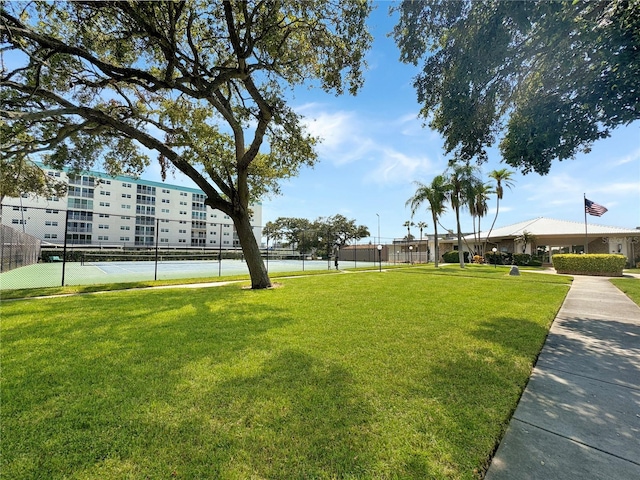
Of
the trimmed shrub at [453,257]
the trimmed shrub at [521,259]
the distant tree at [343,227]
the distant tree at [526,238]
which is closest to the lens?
the trimmed shrub at [521,259]

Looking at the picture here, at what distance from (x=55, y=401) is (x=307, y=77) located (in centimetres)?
1021

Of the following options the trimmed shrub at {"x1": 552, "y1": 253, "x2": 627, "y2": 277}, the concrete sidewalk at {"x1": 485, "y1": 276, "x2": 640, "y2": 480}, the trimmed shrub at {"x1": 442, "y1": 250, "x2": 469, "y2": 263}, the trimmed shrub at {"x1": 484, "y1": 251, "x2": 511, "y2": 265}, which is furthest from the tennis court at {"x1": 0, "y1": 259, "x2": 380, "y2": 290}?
the trimmed shrub at {"x1": 442, "y1": 250, "x2": 469, "y2": 263}

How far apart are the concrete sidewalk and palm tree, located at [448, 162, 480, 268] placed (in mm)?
20303

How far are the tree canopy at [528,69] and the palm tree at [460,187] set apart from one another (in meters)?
18.0

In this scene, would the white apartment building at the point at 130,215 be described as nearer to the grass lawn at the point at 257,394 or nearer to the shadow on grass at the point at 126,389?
the shadow on grass at the point at 126,389

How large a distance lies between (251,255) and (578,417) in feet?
30.1

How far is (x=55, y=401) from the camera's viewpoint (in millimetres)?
2545

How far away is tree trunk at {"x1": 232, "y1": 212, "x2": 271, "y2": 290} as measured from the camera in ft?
33.4

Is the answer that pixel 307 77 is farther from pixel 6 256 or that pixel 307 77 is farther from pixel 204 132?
pixel 6 256

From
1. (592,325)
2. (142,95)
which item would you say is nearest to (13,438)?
(592,325)

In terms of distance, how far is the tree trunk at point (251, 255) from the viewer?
10172 mm

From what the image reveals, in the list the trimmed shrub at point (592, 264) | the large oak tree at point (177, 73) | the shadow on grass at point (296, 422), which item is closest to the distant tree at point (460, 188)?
the trimmed shrub at point (592, 264)

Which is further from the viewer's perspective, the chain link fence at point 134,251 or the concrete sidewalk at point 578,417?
the chain link fence at point 134,251

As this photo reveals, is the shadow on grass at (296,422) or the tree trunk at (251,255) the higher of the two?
the tree trunk at (251,255)
